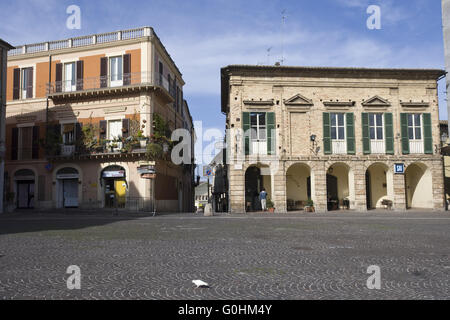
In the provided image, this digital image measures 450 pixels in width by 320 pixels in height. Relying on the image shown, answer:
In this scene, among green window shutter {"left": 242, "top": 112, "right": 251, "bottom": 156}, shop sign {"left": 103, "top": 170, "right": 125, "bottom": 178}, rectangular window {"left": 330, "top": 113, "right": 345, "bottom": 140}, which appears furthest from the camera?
shop sign {"left": 103, "top": 170, "right": 125, "bottom": 178}

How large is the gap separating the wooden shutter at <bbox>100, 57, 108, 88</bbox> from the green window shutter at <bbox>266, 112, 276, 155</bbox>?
38.3ft

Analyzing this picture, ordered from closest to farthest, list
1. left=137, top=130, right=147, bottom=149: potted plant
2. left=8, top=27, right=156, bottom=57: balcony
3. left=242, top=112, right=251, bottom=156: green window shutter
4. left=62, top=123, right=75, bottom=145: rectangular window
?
left=242, top=112, right=251, bottom=156: green window shutter → left=137, top=130, right=147, bottom=149: potted plant → left=8, top=27, right=156, bottom=57: balcony → left=62, top=123, right=75, bottom=145: rectangular window

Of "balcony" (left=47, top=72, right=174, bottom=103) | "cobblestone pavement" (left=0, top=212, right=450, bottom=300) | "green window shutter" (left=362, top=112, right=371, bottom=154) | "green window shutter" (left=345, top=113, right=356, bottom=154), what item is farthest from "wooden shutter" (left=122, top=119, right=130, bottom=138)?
"cobblestone pavement" (left=0, top=212, right=450, bottom=300)

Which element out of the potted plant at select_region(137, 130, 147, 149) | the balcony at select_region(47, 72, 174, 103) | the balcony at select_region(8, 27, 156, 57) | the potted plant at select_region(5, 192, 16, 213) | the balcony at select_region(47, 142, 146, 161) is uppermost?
the balcony at select_region(8, 27, 156, 57)

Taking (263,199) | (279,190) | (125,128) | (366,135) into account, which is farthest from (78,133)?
(366,135)

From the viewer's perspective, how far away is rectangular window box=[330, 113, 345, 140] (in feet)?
85.7

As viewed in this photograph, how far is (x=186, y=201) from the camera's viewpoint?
39344 mm

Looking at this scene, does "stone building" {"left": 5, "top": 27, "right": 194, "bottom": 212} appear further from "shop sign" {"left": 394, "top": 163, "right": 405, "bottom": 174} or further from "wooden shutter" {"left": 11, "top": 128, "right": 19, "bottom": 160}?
"shop sign" {"left": 394, "top": 163, "right": 405, "bottom": 174}

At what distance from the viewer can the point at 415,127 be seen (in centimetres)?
2648

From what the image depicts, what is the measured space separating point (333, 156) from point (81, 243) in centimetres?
1985

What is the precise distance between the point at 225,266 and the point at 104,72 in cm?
2397

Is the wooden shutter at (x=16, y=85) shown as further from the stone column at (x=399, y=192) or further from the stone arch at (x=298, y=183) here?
the stone column at (x=399, y=192)

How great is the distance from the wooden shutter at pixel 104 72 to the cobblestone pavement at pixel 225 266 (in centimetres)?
1851
